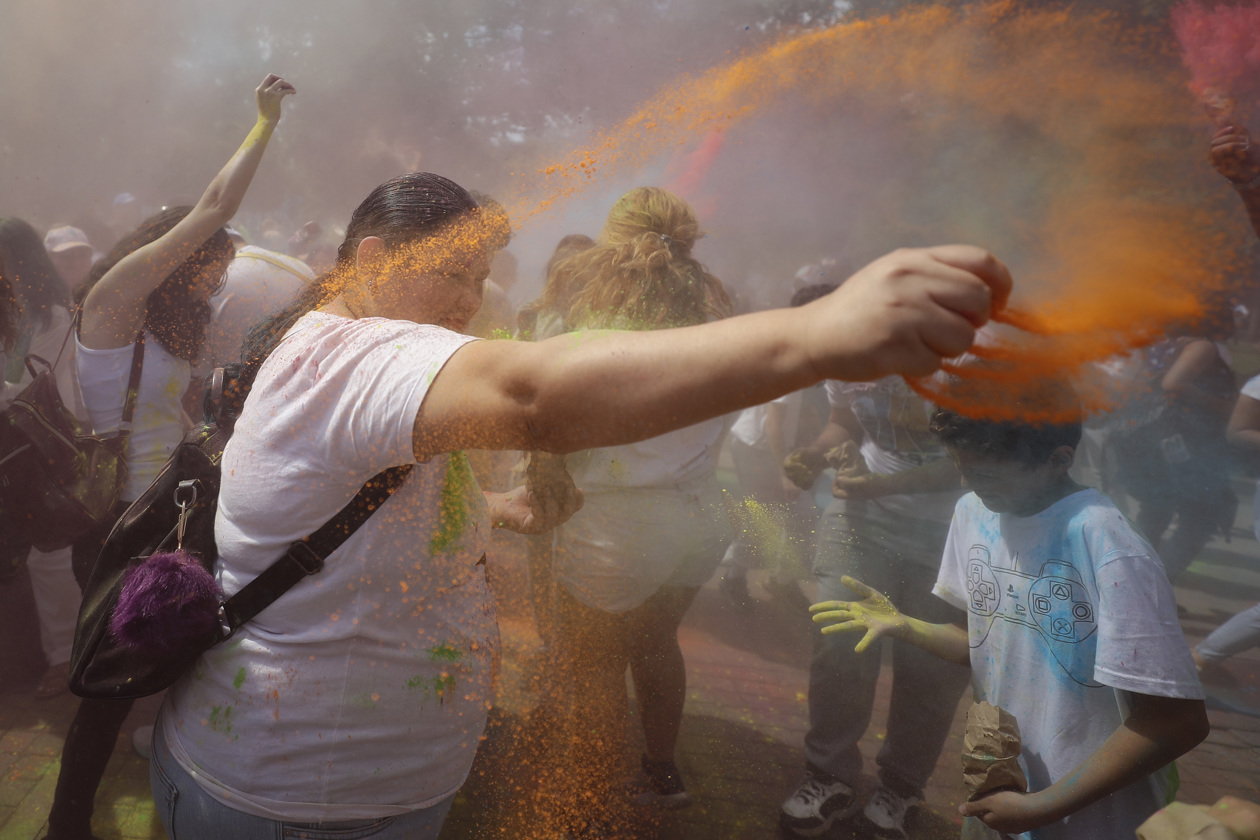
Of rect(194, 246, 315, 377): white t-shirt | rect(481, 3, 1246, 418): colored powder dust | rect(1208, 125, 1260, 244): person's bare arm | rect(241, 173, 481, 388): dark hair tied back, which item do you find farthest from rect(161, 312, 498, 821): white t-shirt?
rect(1208, 125, 1260, 244): person's bare arm

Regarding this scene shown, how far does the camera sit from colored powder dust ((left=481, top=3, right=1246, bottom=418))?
58.5 inches

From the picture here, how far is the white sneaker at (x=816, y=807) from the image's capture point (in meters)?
2.76

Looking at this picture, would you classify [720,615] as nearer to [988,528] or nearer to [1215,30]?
[988,528]

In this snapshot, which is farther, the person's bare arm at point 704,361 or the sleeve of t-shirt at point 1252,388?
the sleeve of t-shirt at point 1252,388

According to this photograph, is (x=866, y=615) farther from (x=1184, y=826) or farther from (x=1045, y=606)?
(x=1184, y=826)

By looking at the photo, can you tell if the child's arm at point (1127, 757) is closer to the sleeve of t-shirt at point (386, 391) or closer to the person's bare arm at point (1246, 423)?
the sleeve of t-shirt at point (386, 391)

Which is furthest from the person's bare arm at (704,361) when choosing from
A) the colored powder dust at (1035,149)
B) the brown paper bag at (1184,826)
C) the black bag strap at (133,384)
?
the black bag strap at (133,384)

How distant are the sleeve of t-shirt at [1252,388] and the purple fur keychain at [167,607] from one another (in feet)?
16.6

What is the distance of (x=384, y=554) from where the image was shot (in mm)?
1288

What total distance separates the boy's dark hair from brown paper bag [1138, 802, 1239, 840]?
90cm

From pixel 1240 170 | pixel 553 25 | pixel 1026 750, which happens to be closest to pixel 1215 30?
pixel 1240 170

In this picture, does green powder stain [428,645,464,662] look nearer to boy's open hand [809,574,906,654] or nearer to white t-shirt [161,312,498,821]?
white t-shirt [161,312,498,821]

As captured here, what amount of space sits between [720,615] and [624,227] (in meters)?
3.34

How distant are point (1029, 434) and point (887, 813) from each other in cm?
190
